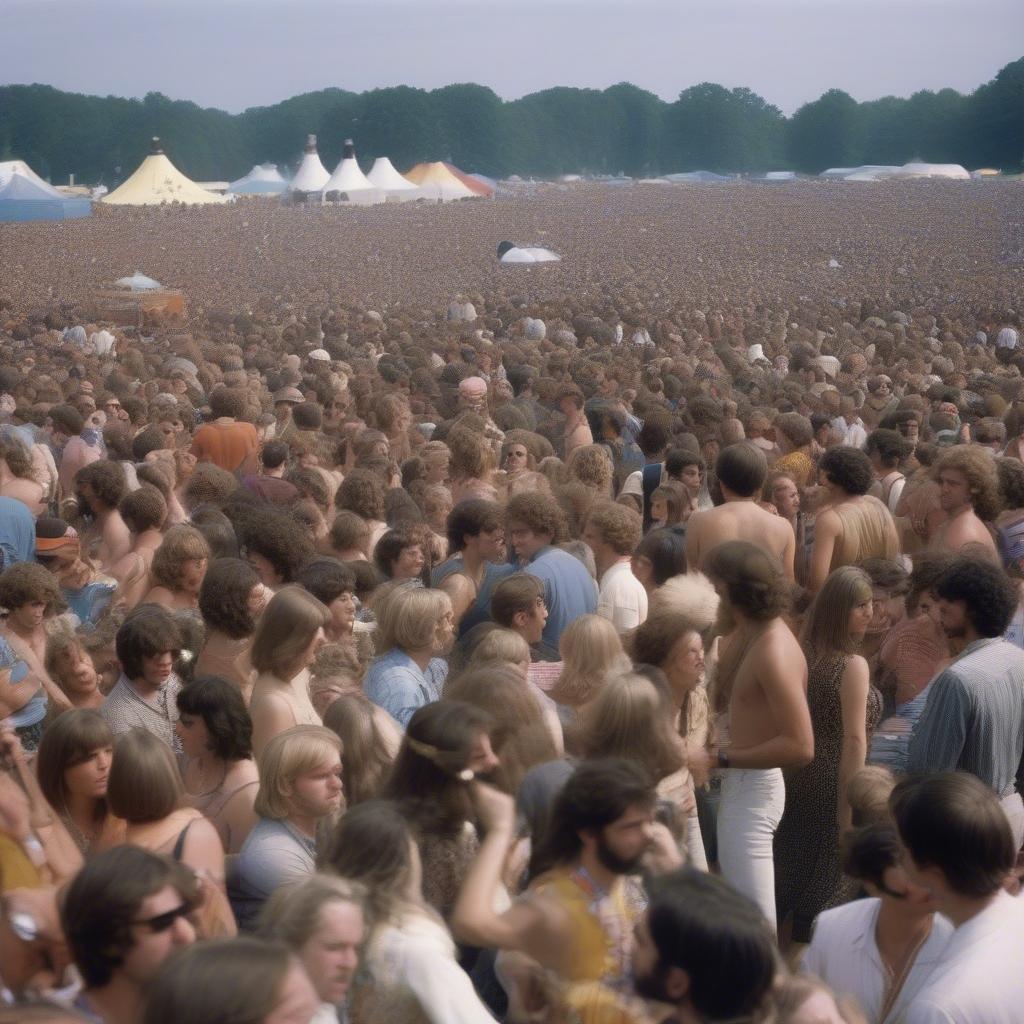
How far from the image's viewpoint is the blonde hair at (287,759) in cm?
402

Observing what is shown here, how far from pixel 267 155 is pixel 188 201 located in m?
101

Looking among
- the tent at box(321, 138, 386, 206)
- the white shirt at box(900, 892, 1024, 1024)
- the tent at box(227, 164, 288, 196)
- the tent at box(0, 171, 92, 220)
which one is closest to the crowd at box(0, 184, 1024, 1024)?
A: the white shirt at box(900, 892, 1024, 1024)

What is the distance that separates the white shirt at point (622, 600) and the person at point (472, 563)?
46 centimetres

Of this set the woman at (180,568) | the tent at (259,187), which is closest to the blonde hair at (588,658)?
the woman at (180,568)

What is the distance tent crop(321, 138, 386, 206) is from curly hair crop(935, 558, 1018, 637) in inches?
2598

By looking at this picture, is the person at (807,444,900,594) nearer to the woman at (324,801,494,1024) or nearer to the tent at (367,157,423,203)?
the woman at (324,801,494,1024)

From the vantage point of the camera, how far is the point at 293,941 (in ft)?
9.83

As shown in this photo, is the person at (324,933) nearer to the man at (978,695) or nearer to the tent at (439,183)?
the man at (978,695)

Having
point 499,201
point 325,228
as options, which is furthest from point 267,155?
point 325,228

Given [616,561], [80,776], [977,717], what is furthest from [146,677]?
[977,717]

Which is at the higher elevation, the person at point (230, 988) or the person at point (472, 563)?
the person at point (230, 988)

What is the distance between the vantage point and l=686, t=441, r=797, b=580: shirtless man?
264 inches

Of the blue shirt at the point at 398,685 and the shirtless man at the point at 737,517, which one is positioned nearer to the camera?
the blue shirt at the point at 398,685

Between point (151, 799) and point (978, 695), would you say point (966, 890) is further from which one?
point (151, 799)
